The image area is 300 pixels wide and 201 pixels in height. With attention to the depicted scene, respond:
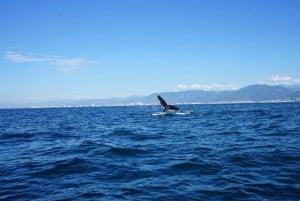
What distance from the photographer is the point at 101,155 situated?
1838 cm

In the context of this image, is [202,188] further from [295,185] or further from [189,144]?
[189,144]

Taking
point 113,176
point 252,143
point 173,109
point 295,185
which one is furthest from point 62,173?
point 173,109

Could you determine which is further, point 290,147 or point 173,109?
point 173,109

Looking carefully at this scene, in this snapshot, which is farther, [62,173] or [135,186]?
[62,173]

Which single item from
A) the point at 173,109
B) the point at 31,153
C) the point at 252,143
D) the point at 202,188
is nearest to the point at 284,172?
the point at 202,188

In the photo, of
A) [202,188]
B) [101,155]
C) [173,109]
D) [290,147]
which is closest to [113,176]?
[202,188]

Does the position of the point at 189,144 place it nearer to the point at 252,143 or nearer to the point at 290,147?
the point at 252,143

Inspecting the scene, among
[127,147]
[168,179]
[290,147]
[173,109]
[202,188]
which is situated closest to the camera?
[202,188]

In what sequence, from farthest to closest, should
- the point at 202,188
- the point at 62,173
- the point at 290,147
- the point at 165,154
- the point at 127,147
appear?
the point at 127,147 → the point at 290,147 → the point at 165,154 → the point at 62,173 → the point at 202,188

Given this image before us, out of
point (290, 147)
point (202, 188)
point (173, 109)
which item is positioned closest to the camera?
point (202, 188)

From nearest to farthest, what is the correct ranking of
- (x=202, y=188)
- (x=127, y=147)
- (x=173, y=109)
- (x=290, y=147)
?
(x=202, y=188)
(x=290, y=147)
(x=127, y=147)
(x=173, y=109)

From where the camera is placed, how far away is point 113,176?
43.5 ft

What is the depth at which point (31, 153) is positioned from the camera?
66.3 ft

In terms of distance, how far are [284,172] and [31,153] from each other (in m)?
14.5
